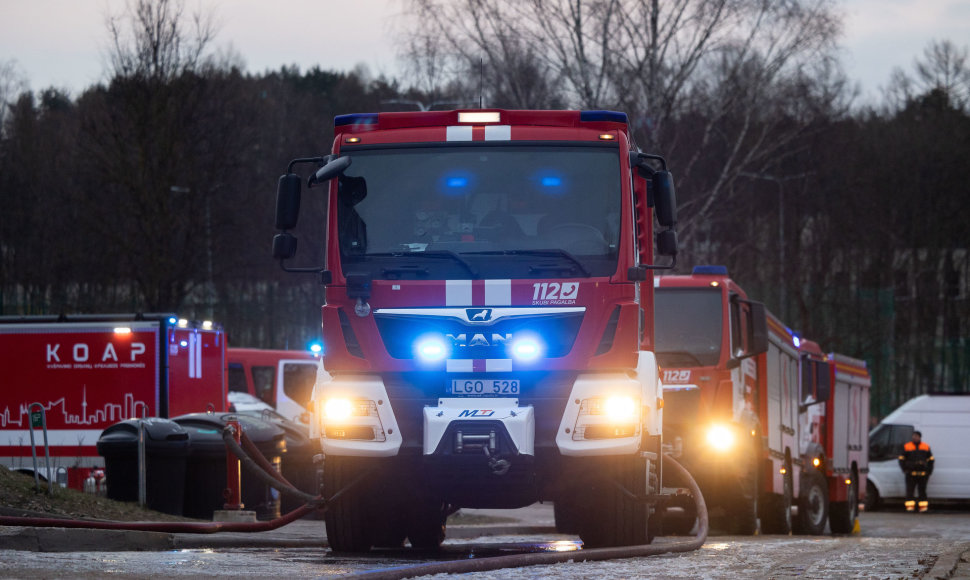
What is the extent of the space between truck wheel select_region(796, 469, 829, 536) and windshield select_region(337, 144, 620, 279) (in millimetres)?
11210

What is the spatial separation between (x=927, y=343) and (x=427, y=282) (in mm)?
47809

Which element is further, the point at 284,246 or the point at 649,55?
the point at 649,55

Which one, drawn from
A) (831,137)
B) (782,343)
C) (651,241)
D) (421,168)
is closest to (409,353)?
(421,168)

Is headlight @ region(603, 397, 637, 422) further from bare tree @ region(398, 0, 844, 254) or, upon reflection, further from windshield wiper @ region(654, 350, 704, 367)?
bare tree @ region(398, 0, 844, 254)

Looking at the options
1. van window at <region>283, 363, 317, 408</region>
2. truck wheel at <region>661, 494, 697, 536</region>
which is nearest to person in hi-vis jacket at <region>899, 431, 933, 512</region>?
van window at <region>283, 363, 317, 408</region>

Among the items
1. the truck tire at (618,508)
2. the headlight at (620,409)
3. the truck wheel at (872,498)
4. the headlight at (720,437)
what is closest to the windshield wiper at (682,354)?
the headlight at (720,437)

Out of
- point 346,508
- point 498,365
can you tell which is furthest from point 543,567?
point 346,508

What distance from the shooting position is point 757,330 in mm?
15945

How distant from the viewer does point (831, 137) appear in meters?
52.6

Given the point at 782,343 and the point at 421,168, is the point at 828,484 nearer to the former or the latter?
the point at 782,343

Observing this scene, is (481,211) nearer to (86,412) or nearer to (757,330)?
(757,330)

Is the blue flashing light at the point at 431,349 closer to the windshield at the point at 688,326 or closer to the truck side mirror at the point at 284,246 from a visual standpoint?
the truck side mirror at the point at 284,246

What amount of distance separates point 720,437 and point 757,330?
1.18m

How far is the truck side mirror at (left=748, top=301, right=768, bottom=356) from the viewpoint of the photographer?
15844 millimetres
